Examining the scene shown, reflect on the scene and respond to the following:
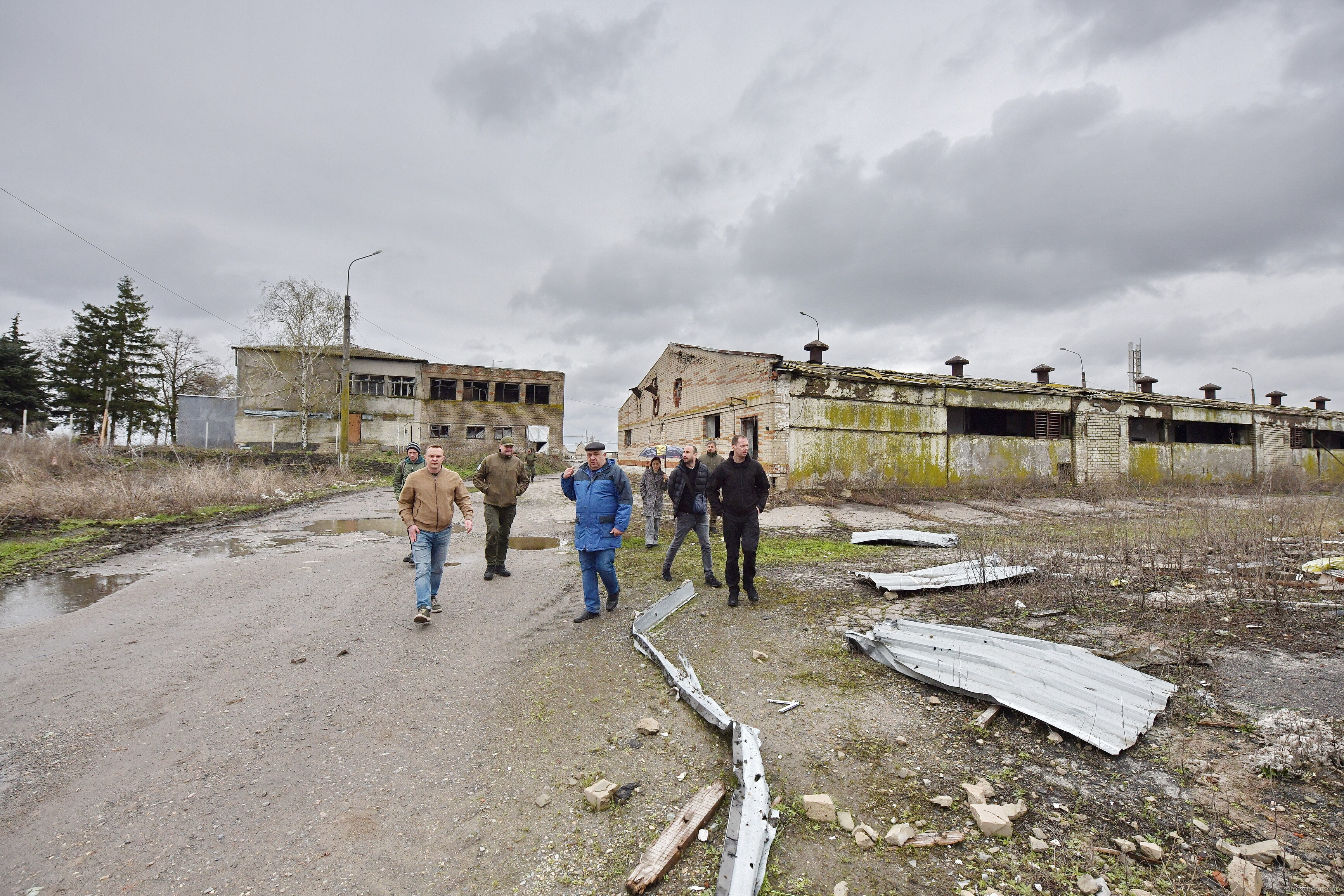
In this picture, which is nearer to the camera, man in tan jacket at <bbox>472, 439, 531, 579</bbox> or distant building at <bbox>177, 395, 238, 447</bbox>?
man in tan jacket at <bbox>472, 439, 531, 579</bbox>

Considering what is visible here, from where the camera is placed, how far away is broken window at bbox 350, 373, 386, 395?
36562 millimetres

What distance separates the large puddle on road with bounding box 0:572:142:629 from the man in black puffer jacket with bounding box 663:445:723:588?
21.4 feet

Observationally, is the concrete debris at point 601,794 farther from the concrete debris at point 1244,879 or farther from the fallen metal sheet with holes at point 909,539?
the fallen metal sheet with holes at point 909,539

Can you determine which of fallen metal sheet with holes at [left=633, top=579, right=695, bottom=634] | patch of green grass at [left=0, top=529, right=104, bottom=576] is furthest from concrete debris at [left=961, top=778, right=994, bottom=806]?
patch of green grass at [left=0, top=529, right=104, bottom=576]

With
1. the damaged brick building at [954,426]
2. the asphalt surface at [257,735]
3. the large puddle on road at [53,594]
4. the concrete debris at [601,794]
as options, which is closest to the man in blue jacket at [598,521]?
the asphalt surface at [257,735]

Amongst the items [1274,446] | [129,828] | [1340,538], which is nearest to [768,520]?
[1340,538]

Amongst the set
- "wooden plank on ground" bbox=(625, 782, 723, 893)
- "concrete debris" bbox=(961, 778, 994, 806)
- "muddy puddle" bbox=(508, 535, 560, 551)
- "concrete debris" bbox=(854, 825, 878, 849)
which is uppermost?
"muddy puddle" bbox=(508, 535, 560, 551)

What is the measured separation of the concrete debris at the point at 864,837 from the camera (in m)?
2.46

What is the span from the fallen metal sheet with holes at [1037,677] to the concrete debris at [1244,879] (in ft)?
2.51

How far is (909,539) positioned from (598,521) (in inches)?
254

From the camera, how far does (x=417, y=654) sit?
4660 mm

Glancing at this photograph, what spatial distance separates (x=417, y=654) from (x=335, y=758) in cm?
154

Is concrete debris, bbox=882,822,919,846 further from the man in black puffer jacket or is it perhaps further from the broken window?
the broken window

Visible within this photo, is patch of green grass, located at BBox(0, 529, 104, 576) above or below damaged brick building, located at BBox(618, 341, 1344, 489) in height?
below
